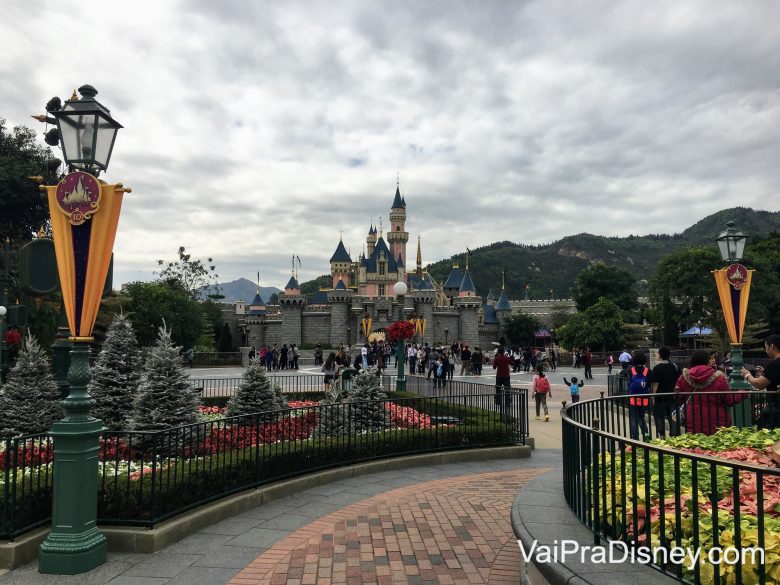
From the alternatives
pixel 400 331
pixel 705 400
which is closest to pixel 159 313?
pixel 400 331

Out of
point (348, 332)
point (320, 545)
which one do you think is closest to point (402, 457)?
point (320, 545)

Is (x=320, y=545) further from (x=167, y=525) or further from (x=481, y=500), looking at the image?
(x=481, y=500)

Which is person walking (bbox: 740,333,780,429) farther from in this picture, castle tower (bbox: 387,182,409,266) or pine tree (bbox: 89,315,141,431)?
castle tower (bbox: 387,182,409,266)

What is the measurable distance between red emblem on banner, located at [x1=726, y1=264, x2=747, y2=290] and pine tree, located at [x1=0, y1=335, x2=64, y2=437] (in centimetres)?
1336

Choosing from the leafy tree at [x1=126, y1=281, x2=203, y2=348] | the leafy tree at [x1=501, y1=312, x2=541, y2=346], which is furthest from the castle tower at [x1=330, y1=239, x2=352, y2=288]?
the leafy tree at [x1=126, y1=281, x2=203, y2=348]

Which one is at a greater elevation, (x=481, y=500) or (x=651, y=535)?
(x=651, y=535)

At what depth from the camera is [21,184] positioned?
39781 mm

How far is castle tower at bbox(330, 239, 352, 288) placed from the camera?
86.0 metres

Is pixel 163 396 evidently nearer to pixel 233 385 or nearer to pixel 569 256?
pixel 233 385

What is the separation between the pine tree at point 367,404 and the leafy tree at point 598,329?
146ft

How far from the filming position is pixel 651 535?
371cm

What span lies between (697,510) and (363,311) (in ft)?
240

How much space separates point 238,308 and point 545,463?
294 feet

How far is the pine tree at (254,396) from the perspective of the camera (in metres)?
11.5
